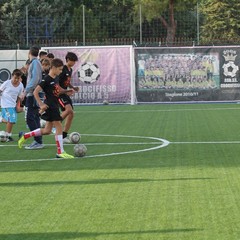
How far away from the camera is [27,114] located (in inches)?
681

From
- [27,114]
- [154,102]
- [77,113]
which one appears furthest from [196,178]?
[154,102]

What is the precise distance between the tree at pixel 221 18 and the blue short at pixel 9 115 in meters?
41.7

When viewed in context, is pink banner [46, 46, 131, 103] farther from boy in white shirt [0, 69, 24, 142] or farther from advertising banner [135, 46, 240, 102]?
boy in white shirt [0, 69, 24, 142]

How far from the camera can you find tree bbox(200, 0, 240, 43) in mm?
61275

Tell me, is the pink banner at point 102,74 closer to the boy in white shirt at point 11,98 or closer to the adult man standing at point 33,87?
the boy in white shirt at point 11,98

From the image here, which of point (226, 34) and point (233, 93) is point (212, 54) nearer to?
point (233, 93)

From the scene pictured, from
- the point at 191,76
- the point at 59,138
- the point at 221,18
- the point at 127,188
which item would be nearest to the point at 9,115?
the point at 59,138

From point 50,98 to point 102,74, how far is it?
19.5m

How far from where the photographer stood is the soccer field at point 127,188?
8.24 m

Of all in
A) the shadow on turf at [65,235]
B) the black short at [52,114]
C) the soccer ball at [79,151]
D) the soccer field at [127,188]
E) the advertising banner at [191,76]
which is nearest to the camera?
the shadow on turf at [65,235]

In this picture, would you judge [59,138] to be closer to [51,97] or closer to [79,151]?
[79,151]

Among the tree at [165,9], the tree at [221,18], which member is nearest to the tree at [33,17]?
the tree at [165,9]

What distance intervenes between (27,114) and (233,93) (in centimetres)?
1790

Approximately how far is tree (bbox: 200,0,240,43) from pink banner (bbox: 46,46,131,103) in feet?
85.3
